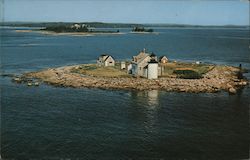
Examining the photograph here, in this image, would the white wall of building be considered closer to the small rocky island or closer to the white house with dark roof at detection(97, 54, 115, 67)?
the small rocky island

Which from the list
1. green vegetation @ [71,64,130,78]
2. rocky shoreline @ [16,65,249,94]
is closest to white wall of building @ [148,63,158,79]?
rocky shoreline @ [16,65,249,94]

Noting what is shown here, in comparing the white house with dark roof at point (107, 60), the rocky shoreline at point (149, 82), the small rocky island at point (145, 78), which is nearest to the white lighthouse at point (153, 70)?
the small rocky island at point (145, 78)

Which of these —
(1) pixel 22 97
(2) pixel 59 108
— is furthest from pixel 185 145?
(1) pixel 22 97

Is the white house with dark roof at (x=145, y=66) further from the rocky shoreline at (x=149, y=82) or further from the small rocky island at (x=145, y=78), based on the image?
the rocky shoreline at (x=149, y=82)

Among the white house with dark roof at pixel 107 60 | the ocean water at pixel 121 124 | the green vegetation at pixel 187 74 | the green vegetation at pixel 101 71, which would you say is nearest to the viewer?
the ocean water at pixel 121 124

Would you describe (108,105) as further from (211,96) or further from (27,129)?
(211,96)

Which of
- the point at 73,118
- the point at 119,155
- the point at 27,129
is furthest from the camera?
the point at 73,118

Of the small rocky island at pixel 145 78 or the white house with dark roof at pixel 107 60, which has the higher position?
the white house with dark roof at pixel 107 60

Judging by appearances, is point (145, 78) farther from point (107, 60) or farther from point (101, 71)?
point (107, 60)
